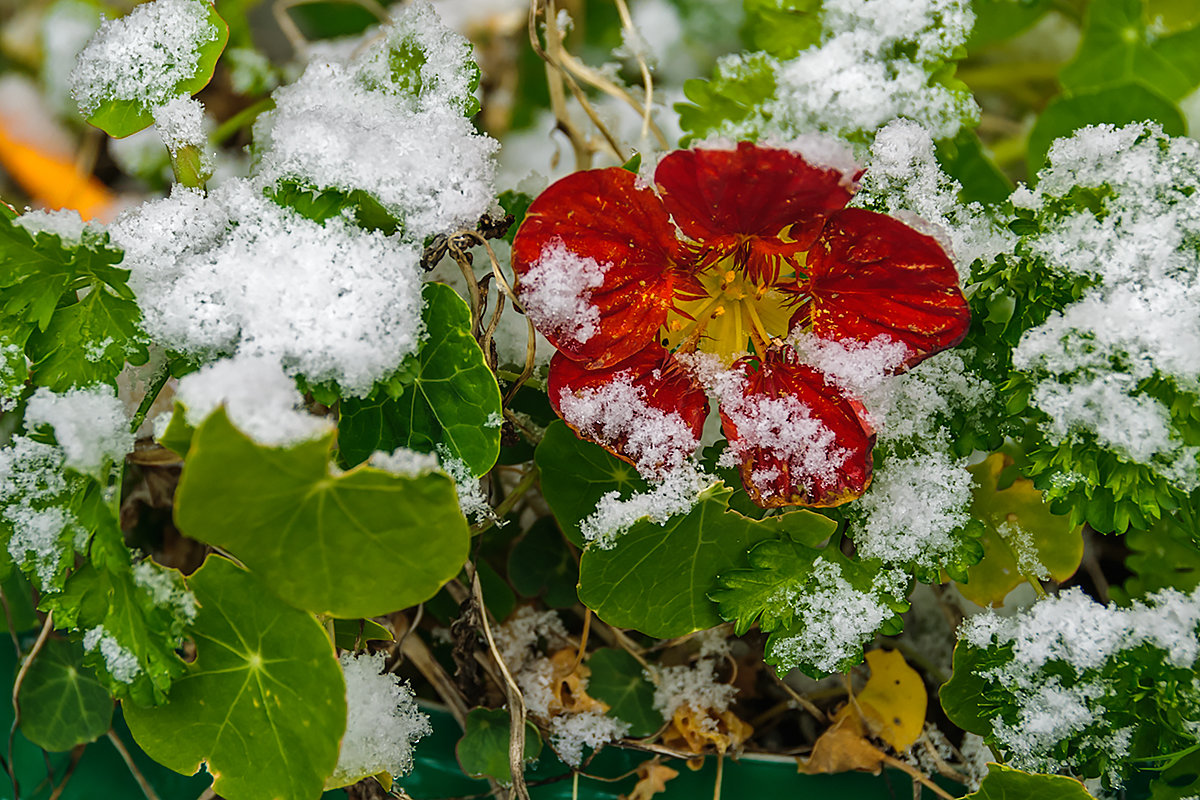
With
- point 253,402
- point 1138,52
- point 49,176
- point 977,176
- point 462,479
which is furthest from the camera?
point 49,176

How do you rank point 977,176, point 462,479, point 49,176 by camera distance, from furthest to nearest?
point 49,176 → point 977,176 → point 462,479

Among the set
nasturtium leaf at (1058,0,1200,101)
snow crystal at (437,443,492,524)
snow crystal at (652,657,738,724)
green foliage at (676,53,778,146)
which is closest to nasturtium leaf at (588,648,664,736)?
snow crystal at (652,657,738,724)

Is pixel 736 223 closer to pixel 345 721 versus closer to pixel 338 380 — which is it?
pixel 338 380

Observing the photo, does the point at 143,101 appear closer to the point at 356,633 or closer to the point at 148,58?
the point at 148,58

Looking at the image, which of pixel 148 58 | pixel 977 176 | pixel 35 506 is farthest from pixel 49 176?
pixel 977 176

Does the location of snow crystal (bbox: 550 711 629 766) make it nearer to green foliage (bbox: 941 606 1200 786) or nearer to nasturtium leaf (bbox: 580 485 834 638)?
nasturtium leaf (bbox: 580 485 834 638)

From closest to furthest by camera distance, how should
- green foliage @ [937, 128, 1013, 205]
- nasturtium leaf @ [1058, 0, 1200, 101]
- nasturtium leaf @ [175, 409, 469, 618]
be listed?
nasturtium leaf @ [175, 409, 469, 618]
green foliage @ [937, 128, 1013, 205]
nasturtium leaf @ [1058, 0, 1200, 101]

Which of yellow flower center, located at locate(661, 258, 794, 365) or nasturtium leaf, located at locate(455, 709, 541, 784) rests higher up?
yellow flower center, located at locate(661, 258, 794, 365)

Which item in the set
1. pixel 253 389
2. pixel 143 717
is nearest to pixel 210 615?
pixel 143 717
